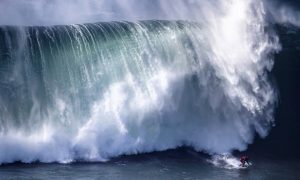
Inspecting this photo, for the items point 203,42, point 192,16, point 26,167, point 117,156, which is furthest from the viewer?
point 192,16

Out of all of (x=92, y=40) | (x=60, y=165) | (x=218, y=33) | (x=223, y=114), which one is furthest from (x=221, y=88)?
(x=60, y=165)

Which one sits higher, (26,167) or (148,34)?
(148,34)

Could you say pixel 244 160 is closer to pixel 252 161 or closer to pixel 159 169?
pixel 252 161

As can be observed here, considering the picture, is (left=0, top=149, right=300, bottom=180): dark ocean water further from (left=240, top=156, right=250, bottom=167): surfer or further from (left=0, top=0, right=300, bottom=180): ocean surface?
(left=240, top=156, right=250, bottom=167): surfer

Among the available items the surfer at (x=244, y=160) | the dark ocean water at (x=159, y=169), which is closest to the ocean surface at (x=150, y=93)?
the dark ocean water at (x=159, y=169)

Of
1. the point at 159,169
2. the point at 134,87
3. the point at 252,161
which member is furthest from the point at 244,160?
the point at 134,87

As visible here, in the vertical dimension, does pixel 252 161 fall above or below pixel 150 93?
below

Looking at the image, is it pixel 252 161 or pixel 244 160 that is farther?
pixel 252 161

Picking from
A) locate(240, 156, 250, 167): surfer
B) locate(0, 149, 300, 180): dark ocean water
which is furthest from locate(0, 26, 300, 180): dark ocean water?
locate(240, 156, 250, 167): surfer

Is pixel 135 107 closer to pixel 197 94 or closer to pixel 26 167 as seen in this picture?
pixel 197 94
